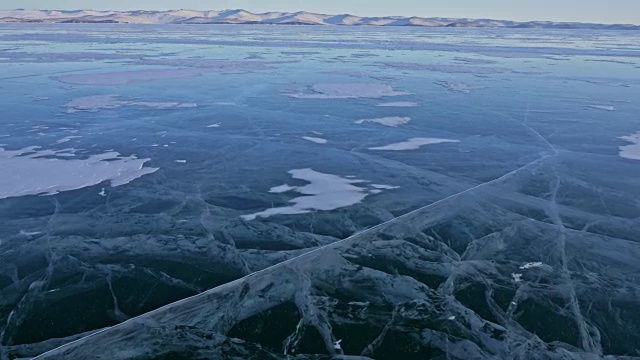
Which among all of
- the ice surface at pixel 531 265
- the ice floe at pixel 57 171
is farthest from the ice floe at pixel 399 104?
the ice surface at pixel 531 265

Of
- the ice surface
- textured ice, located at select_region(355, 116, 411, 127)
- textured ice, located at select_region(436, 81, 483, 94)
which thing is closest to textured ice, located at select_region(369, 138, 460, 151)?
textured ice, located at select_region(355, 116, 411, 127)

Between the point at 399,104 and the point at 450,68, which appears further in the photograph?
the point at 450,68

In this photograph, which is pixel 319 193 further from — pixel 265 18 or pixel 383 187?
pixel 265 18

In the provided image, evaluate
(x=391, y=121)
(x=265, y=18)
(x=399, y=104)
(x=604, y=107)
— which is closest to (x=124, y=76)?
(x=399, y=104)

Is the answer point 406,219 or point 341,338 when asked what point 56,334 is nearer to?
point 341,338

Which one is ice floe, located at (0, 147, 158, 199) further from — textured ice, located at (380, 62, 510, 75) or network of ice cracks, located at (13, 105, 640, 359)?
textured ice, located at (380, 62, 510, 75)
